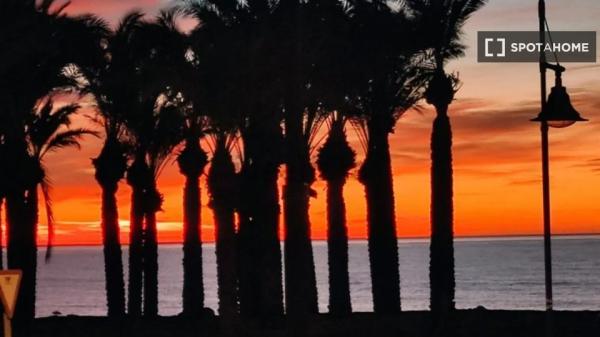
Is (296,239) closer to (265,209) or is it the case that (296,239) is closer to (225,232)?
(225,232)

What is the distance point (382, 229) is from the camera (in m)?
40.8

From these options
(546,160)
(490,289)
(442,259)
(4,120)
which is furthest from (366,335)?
(490,289)

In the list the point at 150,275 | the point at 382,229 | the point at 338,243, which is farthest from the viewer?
the point at 150,275

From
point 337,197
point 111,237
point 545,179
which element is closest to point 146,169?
point 111,237

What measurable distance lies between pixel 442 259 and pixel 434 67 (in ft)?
20.7

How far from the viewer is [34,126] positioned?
143ft

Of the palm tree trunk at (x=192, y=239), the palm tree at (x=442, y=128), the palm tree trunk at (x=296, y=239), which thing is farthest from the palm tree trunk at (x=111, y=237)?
the palm tree trunk at (x=296, y=239)

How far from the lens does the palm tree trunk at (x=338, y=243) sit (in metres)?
44.8

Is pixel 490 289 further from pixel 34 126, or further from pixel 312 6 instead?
pixel 312 6

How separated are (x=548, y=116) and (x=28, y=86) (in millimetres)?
22267

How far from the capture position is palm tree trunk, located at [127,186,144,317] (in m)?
45.6

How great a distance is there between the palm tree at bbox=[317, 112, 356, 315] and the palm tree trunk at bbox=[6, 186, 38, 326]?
36.4ft

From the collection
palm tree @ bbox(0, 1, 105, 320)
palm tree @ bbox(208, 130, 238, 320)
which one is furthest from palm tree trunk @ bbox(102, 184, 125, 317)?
palm tree @ bbox(208, 130, 238, 320)

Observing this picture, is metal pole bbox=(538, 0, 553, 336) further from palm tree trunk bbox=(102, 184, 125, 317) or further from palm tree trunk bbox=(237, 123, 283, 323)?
palm tree trunk bbox=(102, 184, 125, 317)
